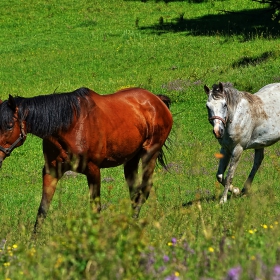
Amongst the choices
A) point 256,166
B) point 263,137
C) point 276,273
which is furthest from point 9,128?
point 276,273

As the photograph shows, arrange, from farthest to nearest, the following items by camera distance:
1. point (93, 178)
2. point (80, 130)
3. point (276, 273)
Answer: point (93, 178) → point (80, 130) → point (276, 273)

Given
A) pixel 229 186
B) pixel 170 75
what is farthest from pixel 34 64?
pixel 229 186

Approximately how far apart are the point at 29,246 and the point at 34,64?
76.3 feet

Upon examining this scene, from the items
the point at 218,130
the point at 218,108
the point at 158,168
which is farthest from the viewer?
the point at 158,168

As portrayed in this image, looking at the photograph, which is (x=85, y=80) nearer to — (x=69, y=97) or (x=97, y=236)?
(x=69, y=97)

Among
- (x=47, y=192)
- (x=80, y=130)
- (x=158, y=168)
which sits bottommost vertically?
(x=158, y=168)

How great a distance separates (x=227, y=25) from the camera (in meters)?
33.1

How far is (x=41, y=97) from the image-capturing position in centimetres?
973

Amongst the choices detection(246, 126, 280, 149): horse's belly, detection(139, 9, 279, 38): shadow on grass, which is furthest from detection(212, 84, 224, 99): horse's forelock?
detection(139, 9, 279, 38): shadow on grass

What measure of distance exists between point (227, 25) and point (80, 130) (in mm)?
24312

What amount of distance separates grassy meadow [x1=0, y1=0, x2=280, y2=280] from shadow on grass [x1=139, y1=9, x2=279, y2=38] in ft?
0.28

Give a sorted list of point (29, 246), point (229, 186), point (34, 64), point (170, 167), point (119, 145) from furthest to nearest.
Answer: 1. point (34, 64)
2. point (170, 167)
3. point (229, 186)
4. point (119, 145)
5. point (29, 246)

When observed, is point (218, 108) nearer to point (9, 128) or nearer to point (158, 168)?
point (9, 128)

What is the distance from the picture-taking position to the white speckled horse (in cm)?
1112
